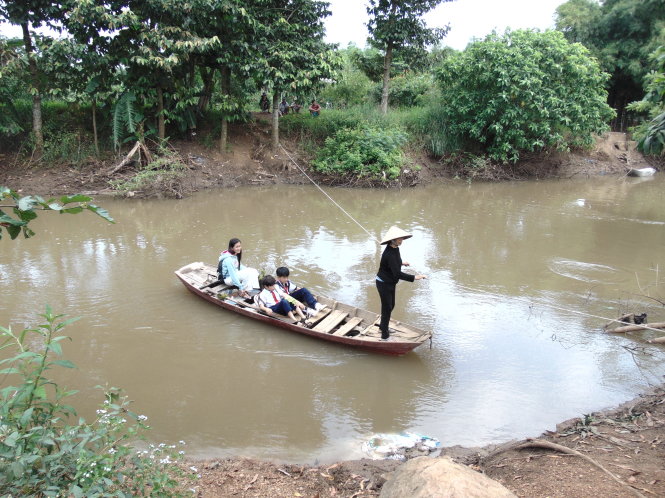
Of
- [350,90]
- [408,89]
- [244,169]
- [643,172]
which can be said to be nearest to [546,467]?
[244,169]

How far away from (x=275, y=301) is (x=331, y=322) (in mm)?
803

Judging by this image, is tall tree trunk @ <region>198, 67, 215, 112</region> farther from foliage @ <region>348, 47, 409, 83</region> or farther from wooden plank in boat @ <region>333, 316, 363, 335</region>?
wooden plank in boat @ <region>333, 316, 363, 335</region>

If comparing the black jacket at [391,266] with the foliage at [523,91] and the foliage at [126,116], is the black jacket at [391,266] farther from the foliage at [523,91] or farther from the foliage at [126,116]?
the foliage at [523,91]

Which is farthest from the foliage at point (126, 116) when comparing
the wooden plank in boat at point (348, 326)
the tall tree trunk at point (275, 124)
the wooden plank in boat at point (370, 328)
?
the wooden plank in boat at point (370, 328)

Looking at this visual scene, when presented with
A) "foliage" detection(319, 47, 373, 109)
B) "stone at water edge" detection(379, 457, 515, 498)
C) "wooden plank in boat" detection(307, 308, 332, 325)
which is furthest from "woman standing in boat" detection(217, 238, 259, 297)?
"foliage" detection(319, 47, 373, 109)

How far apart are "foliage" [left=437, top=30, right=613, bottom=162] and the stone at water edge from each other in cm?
A: 1546

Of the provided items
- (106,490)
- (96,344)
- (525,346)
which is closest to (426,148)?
(525,346)

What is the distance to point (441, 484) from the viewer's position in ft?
9.33

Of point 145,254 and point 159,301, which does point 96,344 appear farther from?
point 145,254

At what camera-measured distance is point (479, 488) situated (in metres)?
2.84

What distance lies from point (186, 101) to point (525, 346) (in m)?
12.7

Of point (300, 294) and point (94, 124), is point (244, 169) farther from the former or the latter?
point (300, 294)

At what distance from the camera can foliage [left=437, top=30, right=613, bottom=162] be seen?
16594mm

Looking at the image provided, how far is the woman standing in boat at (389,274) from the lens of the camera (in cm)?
593
